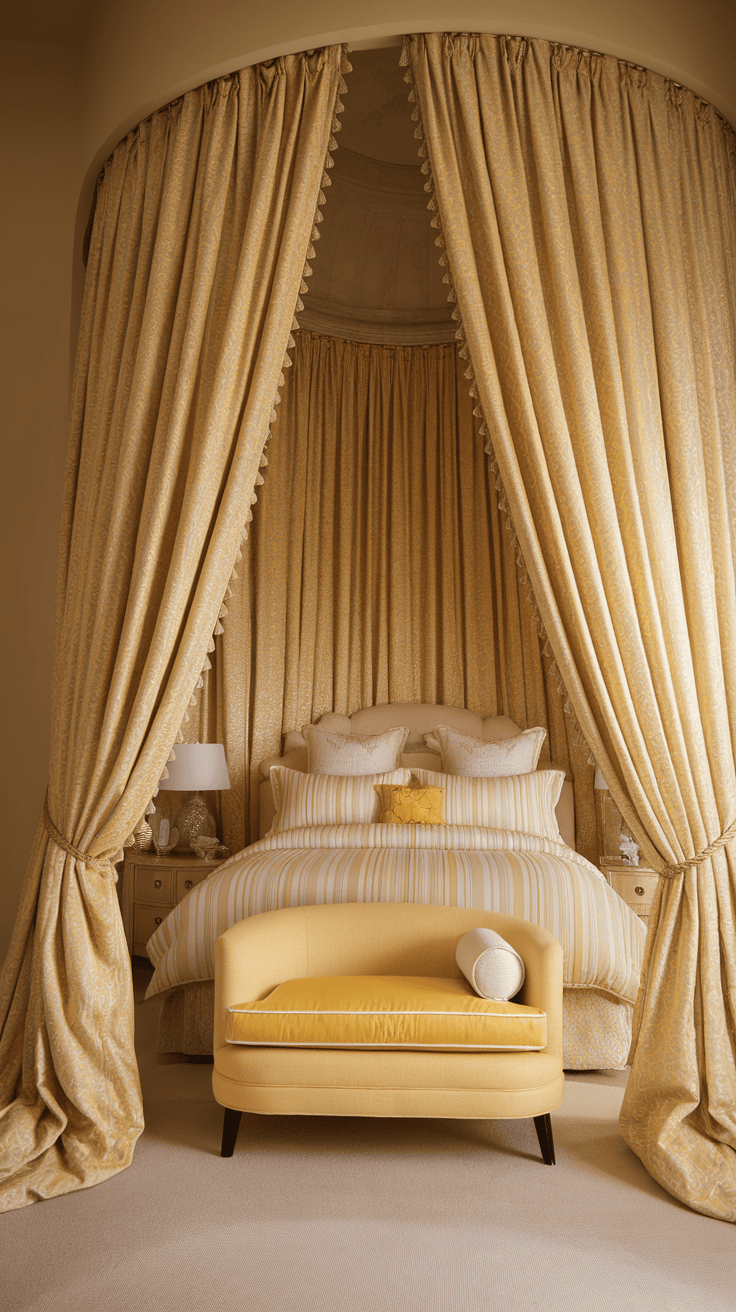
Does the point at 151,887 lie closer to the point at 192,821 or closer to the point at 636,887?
the point at 192,821

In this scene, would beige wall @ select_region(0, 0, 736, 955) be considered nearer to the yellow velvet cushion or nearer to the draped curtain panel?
the draped curtain panel

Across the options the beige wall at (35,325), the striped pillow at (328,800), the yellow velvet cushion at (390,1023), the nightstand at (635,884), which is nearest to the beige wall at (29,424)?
the beige wall at (35,325)

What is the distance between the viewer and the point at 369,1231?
206 cm

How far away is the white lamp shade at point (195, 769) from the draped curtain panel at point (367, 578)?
1.21 feet

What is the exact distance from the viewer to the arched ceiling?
4371 mm

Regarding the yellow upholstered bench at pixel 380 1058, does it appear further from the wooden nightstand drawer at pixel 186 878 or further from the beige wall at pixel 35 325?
the wooden nightstand drawer at pixel 186 878

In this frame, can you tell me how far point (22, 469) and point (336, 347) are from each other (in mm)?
2203

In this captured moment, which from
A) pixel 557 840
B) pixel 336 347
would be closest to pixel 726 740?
pixel 557 840

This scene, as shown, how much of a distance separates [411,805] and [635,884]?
3.58 ft

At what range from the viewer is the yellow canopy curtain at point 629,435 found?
2.38 meters

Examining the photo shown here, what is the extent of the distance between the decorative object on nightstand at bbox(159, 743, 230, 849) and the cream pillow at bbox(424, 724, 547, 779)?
3.84 feet

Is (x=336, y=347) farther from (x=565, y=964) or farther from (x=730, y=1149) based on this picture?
(x=730, y=1149)

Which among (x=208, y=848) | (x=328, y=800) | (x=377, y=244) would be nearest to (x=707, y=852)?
(x=328, y=800)

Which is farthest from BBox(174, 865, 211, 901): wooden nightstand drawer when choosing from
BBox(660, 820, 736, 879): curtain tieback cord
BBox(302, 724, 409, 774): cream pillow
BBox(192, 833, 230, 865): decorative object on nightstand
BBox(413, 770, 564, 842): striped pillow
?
BBox(660, 820, 736, 879): curtain tieback cord
